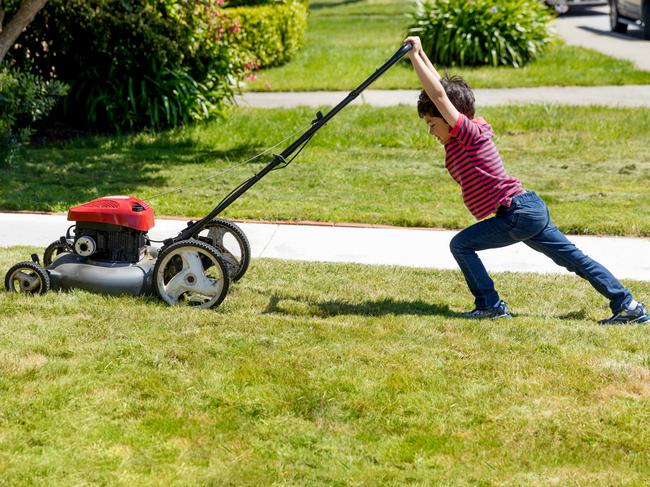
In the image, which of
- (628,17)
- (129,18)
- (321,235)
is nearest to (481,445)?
(321,235)

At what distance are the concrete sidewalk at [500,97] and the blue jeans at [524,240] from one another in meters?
7.48

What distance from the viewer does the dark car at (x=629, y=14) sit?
21.0 metres

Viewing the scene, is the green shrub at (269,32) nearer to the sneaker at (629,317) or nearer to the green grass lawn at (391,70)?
the green grass lawn at (391,70)

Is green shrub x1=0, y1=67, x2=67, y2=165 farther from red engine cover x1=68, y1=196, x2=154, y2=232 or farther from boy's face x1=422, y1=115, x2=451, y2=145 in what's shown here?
boy's face x1=422, y1=115, x2=451, y2=145

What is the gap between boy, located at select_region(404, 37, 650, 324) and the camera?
18.9 ft

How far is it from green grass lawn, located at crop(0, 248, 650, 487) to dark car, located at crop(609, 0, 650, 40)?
1589cm

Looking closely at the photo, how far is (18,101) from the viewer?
1020 cm

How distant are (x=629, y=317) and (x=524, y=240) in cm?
68

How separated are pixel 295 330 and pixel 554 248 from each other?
4.76 feet

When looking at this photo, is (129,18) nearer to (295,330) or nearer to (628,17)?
(295,330)

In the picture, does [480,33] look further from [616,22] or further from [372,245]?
[372,245]

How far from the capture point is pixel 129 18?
11.8m

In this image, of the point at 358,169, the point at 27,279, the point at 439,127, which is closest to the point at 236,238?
the point at 27,279

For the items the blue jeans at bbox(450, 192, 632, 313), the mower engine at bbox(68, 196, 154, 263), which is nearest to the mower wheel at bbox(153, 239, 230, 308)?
the mower engine at bbox(68, 196, 154, 263)
